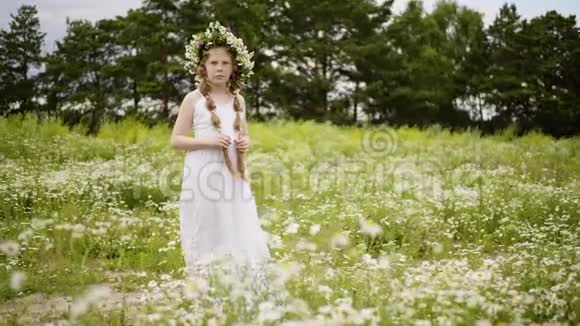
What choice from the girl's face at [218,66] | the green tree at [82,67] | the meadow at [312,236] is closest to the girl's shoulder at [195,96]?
the girl's face at [218,66]

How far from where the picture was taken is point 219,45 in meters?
4.30

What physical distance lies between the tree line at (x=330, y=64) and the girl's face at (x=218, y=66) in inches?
992

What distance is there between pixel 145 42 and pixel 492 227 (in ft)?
88.1

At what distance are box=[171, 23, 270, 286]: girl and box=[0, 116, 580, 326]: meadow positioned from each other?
0.42 meters

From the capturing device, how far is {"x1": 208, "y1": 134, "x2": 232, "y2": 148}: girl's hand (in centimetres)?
394

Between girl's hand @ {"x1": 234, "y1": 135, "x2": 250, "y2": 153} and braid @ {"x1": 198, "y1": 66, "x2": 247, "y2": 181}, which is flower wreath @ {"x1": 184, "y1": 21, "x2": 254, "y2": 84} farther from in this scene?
girl's hand @ {"x1": 234, "y1": 135, "x2": 250, "y2": 153}

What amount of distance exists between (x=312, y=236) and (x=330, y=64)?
98.0 ft

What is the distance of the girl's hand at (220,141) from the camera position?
3.94 metres

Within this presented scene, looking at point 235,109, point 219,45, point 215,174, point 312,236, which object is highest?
point 219,45

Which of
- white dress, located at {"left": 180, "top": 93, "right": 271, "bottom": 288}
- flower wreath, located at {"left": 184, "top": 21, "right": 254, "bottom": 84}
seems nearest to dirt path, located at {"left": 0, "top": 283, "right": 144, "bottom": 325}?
white dress, located at {"left": 180, "top": 93, "right": 271, "bottom": 288}

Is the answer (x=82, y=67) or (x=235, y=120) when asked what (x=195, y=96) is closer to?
(x=235, y=120)

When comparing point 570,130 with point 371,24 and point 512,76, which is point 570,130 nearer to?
point 512,76

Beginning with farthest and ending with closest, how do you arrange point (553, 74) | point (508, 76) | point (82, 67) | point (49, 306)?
point (82, 67)
point (508, 76)
point (553, 74)
point (49, 306)

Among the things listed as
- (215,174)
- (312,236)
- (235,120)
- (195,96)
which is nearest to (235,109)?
(235,120)
